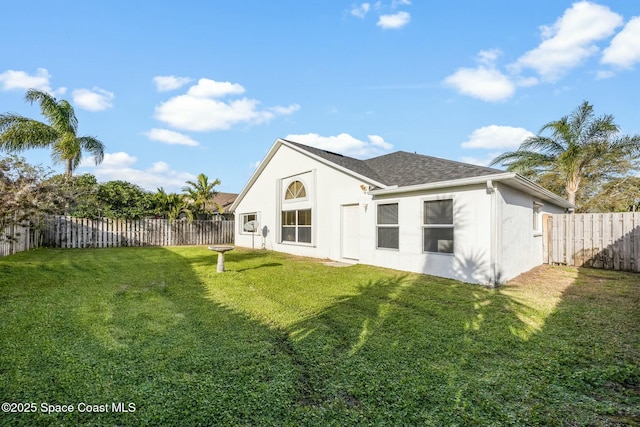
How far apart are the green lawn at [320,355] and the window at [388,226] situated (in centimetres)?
283

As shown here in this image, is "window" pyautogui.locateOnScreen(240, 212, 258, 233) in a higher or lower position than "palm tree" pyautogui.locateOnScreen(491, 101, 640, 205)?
lower

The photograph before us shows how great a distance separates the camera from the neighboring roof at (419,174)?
7784 mm

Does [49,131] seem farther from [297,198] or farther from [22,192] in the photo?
[297,198]

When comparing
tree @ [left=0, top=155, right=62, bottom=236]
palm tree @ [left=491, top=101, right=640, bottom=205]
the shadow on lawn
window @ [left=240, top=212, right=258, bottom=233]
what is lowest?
the shadow on lawn

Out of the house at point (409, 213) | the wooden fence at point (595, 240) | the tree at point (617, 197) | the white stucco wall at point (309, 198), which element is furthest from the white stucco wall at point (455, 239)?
the tree at point (617, 197)

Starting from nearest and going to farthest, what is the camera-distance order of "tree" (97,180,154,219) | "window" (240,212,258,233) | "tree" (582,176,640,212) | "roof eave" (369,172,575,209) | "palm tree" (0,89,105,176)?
"roof eave" (369,172,575,209) < "window" (240,212,258,233) < "tree" (582,176,640,212) < "palm tree" (0,89,105,176) < "tree" (97,180,154,219)

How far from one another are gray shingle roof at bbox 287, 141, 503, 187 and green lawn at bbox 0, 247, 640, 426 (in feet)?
11.0

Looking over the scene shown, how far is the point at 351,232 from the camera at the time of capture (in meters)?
11.5

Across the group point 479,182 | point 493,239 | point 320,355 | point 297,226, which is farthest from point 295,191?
point 320,355

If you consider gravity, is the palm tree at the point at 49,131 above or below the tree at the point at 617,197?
above

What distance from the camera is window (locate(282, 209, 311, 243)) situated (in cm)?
1356

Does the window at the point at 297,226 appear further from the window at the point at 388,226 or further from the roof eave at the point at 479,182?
the roof eave at the point at 479,182

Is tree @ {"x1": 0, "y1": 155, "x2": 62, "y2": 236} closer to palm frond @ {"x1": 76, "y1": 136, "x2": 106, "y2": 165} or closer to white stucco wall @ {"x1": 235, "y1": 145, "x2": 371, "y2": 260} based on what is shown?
white stucco wall @ {"x1": 235, "y1": 145, "x2": 371, "y2": 260}

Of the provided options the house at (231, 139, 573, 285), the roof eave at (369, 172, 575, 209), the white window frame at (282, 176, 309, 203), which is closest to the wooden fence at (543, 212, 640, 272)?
the house at (231, 139, 573, 285)
